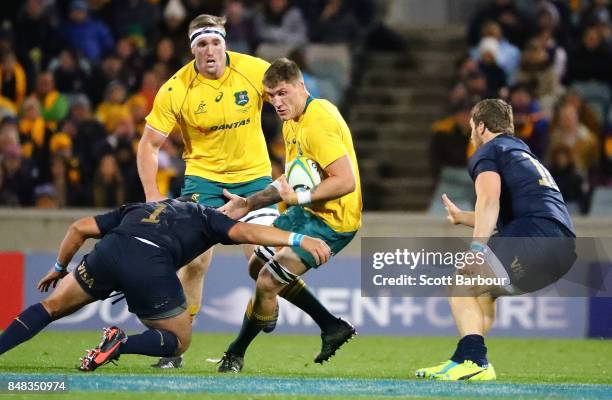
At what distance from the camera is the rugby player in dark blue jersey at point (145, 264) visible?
360 inches

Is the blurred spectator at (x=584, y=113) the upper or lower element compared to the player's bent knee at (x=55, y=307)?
upper

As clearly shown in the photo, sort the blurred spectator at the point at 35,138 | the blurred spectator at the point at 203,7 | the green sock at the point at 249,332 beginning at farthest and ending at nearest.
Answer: the blurred spectator at the point at 203,7, the blurred spectator at the point at 35,138, the green sock at the point at 249,332

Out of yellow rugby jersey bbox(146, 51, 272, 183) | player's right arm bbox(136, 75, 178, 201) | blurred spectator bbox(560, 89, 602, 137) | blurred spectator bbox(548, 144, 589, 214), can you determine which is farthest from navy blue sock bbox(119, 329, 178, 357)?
blurred spectator bbox(560, 89, 602, 137)

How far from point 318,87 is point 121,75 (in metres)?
2.60

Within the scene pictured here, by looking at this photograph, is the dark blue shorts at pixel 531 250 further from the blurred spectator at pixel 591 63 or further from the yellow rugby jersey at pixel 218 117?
the blurred spectator at pixel 591 63

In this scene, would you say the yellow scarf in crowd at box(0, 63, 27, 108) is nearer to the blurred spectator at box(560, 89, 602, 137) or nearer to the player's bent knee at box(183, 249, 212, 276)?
the blurred spectator at box(560, 89, 602, 137)

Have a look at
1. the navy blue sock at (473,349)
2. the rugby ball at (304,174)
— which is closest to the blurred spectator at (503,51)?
the rugby ball at (304,174)

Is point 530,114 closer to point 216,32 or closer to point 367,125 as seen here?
point 367,125

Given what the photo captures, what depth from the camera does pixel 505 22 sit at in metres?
18.5

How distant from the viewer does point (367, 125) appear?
1895 cm

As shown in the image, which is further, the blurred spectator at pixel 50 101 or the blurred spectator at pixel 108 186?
the blurred spectator at pixel 50 101

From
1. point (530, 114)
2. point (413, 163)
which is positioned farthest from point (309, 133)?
point (413, 163)

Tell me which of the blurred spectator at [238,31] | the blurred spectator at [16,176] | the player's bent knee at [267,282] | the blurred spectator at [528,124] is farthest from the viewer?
the blurred spectator at [238,31]

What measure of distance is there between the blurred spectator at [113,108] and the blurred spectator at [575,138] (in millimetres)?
5319
